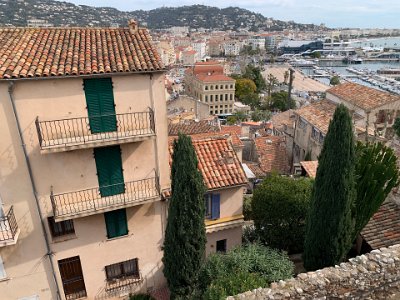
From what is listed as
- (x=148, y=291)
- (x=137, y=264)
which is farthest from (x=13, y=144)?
(x=148, y=291)

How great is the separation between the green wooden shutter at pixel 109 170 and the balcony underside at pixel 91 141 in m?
0.89

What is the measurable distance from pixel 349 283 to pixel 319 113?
998 inches

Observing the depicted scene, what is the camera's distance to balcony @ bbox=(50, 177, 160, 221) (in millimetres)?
12789

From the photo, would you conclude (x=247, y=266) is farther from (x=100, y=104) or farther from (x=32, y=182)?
(x=32, y=182)

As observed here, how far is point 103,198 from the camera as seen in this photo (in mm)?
13625

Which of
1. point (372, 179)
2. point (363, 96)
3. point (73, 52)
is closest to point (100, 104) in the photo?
point (73, 52)

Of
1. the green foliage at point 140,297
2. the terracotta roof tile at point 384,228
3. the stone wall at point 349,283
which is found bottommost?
the green foliage at point 140,297

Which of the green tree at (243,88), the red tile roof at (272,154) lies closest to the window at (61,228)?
the red tile roof at (272,154)

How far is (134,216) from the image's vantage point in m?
14.7

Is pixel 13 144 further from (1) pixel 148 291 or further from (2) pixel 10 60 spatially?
(1) pixel 148 291

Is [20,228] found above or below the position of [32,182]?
below

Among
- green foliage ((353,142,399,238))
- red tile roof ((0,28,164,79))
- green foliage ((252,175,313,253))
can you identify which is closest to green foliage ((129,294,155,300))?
green foliage ((252,175,313,253))

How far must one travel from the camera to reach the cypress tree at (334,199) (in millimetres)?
12266

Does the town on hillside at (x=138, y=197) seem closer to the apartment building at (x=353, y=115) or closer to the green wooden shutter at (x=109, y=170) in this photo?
the green wooden shutter at (x=109, y=170)
